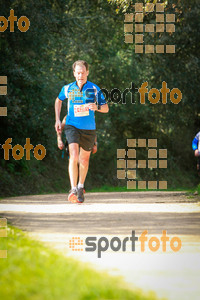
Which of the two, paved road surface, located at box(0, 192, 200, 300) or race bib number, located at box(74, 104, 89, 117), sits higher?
race bib number, located at box(74, 104, 89, 117)

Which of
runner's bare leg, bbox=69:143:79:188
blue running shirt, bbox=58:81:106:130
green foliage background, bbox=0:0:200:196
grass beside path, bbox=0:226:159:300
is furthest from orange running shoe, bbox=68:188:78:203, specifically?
grass beside path, bbox=0:226:159:300

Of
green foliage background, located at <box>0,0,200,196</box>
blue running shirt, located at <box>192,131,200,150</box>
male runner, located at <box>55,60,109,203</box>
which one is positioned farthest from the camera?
green foliage background, located at <box>0,0,200,196</box>

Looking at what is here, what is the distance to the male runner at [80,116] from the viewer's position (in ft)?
38.6

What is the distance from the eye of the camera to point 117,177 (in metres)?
37.1

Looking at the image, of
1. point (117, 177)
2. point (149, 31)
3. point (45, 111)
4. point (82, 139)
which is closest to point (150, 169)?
point (117, 177)

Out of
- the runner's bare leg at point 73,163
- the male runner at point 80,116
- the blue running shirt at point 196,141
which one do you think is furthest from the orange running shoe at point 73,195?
the blue running shirt at point 196,141

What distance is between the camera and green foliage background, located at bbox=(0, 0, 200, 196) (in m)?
22.5

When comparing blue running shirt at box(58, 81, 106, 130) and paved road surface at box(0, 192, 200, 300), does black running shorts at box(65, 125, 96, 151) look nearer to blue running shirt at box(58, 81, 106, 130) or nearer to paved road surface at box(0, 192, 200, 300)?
blue running shirt at box(58, 81, 106, 130)

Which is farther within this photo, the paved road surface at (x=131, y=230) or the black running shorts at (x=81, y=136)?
the black running shorts at (x=81, y=136)

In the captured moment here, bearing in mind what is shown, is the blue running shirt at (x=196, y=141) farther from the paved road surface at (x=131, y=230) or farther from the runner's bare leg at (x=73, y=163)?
the runner's bare leg at (x=73, y=163)

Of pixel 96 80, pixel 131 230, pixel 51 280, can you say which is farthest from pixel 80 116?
pixel 96 80

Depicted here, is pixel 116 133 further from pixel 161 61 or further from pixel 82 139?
pixel 82 139

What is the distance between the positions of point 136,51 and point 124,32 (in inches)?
40.0

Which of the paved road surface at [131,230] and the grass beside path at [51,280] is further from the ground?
the grass beside path at [51,280]
